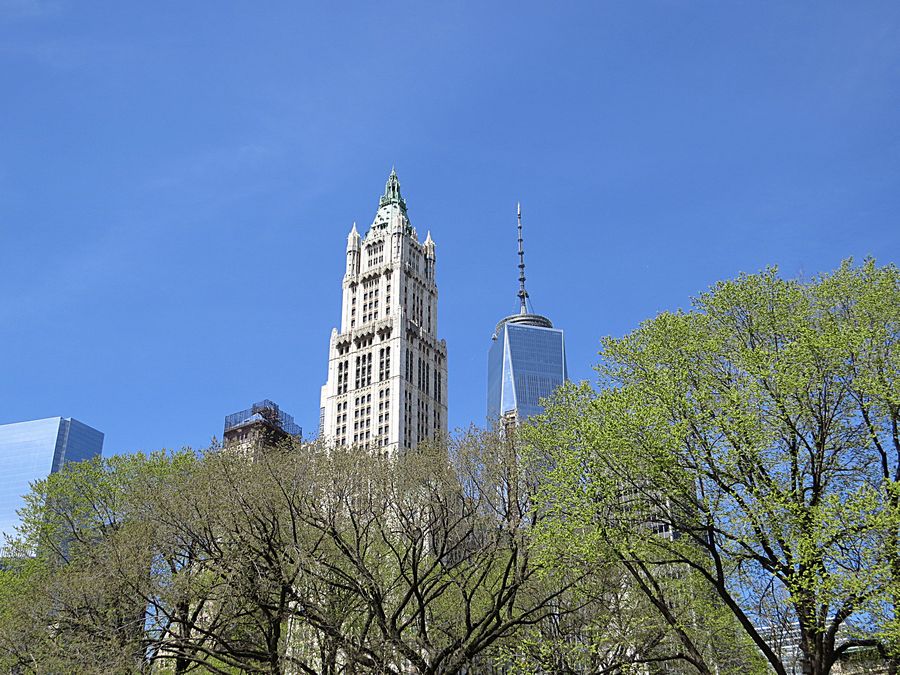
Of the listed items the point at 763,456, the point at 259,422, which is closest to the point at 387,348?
the point at 259,422

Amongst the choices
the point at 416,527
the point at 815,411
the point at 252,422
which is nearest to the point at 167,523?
the point at 416,527

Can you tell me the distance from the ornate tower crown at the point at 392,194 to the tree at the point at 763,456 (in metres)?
121

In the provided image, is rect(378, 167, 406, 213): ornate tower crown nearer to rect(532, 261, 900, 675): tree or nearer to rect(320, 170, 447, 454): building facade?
rect(320, 170, 447, 454): building facade

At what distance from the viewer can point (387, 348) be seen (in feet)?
424

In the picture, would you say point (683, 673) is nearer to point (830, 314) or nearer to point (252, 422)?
point (830, 314)

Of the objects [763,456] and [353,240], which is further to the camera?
[353,240]

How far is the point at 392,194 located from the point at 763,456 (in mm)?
128850

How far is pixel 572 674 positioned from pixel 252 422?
4217 inches

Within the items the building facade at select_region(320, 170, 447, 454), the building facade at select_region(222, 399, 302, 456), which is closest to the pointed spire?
the building facade at select_region(320, 170, 447, 454)

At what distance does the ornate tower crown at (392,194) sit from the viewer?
15150cm

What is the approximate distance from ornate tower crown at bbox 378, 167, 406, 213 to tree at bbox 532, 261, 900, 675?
12065cm

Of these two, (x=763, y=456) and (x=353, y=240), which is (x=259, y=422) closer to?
(x=353, y=240)

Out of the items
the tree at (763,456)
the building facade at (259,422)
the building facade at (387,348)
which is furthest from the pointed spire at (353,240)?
the tree at (763,456)

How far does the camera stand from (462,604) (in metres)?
45.5
